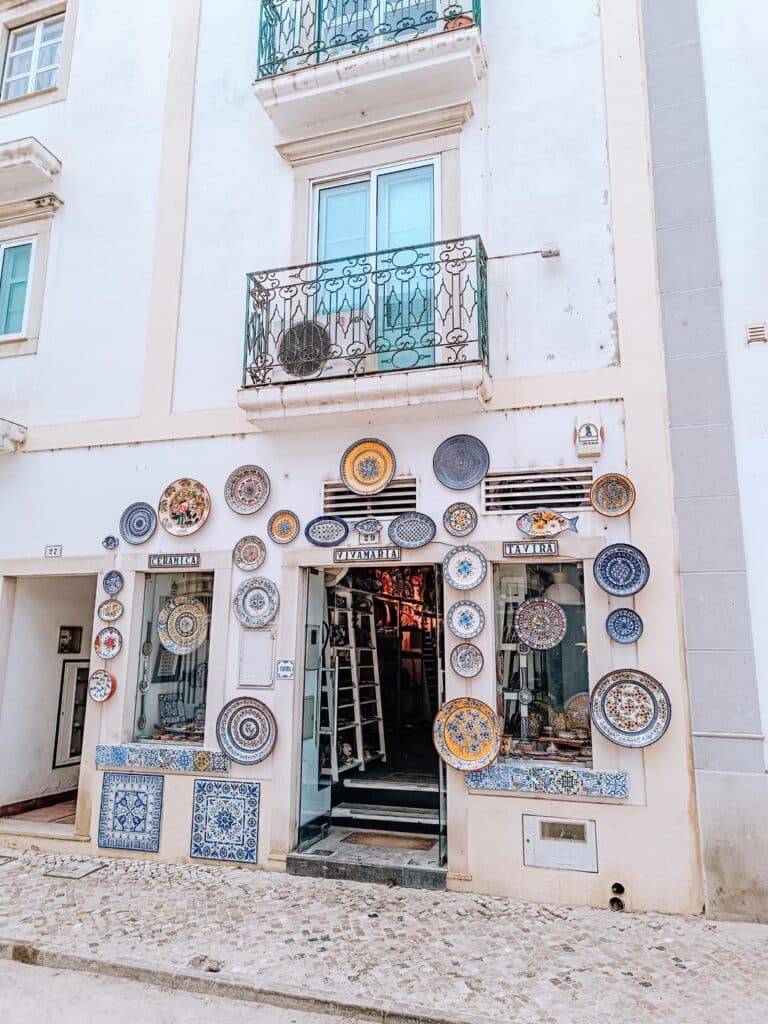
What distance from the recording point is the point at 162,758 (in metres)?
6.39

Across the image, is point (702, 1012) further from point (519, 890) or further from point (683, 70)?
point (683, 70)

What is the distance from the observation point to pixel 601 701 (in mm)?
5414

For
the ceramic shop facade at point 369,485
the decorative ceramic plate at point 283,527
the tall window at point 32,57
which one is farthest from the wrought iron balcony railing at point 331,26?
the decorative ceramic plate at point 283,527

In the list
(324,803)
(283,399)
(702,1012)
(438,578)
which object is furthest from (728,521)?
(324,803)

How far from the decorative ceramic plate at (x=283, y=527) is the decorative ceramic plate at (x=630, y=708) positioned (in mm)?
2843

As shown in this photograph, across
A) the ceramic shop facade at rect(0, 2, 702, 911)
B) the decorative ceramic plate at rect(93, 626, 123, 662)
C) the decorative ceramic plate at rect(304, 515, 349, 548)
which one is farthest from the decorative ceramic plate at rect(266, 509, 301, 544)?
the decorative ceramic plate at rect(93, 626, 123, 662)

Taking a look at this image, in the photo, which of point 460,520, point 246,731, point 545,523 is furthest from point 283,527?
point 545,523

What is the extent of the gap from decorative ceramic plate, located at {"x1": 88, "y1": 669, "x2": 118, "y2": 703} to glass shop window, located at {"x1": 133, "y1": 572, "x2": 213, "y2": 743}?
0.25 m

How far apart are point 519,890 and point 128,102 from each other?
29.0 feet

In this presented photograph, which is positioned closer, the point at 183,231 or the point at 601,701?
the point at 601,701

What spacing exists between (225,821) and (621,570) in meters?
3.88

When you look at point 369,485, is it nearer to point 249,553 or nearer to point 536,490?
point 249,553

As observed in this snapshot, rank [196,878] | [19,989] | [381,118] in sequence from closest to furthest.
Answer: [19,989], [196,878], [381,118]

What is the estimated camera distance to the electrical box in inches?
207
